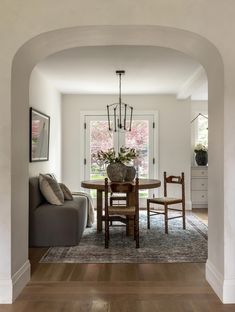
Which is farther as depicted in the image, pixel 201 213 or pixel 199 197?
pixel 199 197

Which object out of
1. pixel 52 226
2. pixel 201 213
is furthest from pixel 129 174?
pixel 201 213

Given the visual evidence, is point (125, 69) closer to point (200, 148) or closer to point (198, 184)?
point (200, 148)

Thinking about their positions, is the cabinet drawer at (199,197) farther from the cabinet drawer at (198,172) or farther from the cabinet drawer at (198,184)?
the cabinet drawer at (198,172)

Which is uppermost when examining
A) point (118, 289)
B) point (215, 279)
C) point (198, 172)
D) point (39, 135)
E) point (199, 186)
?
point (39, 135)

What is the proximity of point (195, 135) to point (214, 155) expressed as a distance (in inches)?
183

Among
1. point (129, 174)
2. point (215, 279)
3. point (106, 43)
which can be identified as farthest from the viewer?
point (129, 174)

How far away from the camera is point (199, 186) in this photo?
702cm

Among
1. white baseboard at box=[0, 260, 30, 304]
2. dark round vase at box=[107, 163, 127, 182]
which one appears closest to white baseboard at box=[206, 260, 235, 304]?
white baseboard at box=[0, 260, 30, 304]

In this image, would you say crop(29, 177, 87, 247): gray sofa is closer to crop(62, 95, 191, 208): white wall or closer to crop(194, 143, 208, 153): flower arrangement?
crop(62, 95, 191, 208): white wall

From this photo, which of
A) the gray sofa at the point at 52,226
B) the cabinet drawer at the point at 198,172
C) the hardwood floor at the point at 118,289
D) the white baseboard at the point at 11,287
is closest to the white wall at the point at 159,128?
the cabinet drawer at the point at 198,172

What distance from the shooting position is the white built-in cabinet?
6.98 metres

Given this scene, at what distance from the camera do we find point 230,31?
8.63 ft

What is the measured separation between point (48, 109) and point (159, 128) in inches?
95.1

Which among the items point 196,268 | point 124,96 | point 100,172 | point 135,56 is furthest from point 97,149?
point 196,268
